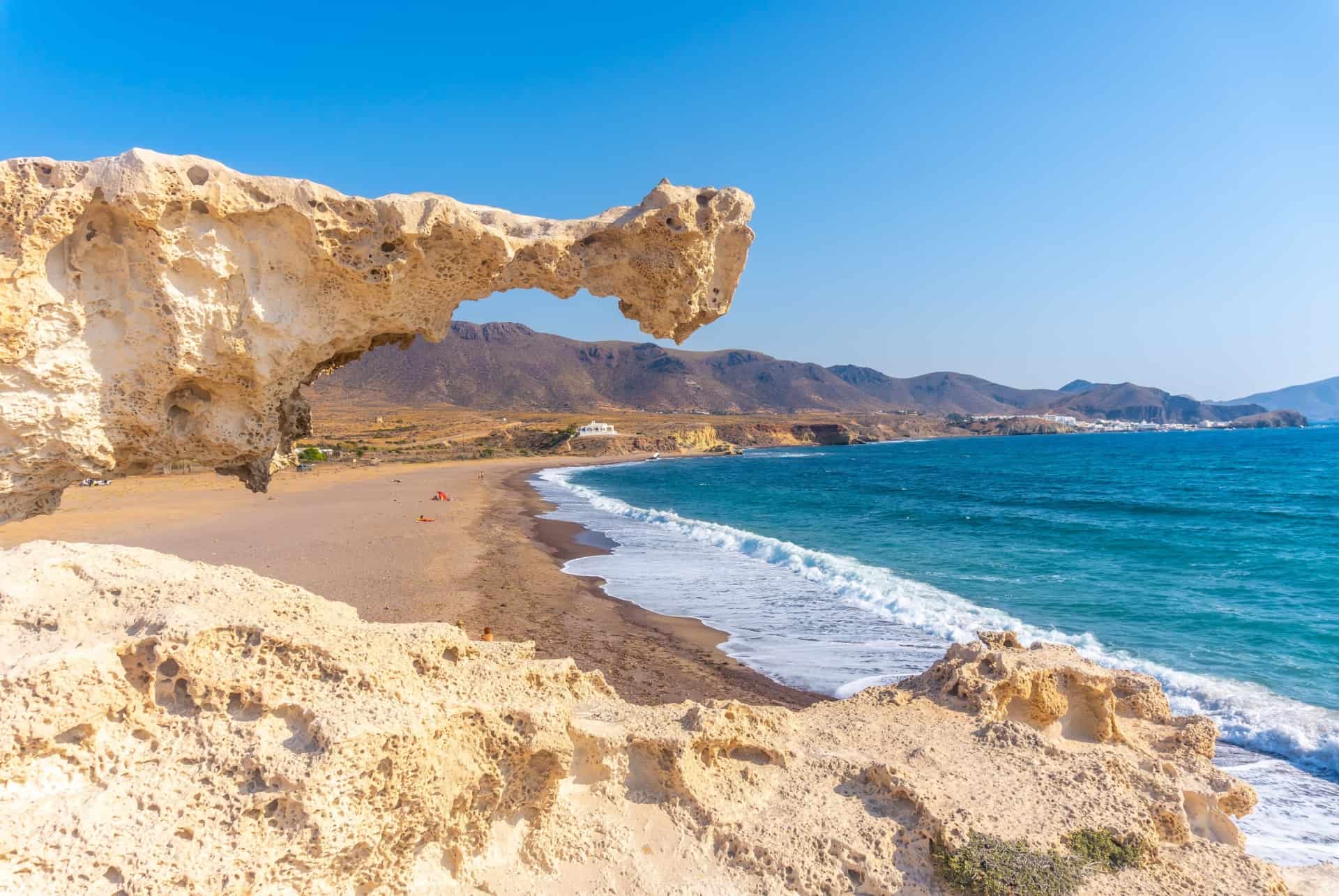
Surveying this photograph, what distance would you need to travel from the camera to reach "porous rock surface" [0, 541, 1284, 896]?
3.55 meters

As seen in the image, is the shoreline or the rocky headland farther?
the shoreline

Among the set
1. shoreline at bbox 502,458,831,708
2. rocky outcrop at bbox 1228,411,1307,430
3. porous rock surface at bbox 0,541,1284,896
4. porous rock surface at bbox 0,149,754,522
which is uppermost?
rocky outcrop at bbox 1228,411,1307,430

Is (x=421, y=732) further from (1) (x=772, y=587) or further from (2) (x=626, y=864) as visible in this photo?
(1) (x=772, y=587)

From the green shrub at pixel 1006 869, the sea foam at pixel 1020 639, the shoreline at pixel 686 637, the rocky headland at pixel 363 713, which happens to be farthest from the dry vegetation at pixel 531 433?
the green shrub at pixel 1006 869

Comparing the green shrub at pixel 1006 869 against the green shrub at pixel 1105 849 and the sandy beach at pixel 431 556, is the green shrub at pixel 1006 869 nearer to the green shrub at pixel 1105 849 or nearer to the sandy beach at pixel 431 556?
the green shrub at pixel 1105 849

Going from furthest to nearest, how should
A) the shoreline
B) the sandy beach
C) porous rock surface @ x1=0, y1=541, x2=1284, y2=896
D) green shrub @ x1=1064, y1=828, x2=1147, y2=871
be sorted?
the sandy beach → the shoreline → green shrub @ x1=1064, y1=828, x2=1147, y2=871 → porous rock surface @ x1=0, y1=541, x2=1284, y2=896

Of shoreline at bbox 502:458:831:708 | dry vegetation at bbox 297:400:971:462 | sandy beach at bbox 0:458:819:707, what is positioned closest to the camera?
shoreline at bbox 502:458:831:708

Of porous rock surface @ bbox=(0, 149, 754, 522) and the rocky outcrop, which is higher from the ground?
the rocky outcrop

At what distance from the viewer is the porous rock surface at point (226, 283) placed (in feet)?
16.3

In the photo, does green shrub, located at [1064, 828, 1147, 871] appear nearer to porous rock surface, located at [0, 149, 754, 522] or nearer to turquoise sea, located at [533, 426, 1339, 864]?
turquoise sea, located at [533, 426, 1339, 864]

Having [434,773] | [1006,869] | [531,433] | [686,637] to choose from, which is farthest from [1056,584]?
[531,433]

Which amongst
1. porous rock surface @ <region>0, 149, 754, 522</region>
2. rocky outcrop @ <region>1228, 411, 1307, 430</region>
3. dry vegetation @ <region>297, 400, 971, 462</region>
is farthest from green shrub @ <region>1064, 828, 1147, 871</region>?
rocky outcrop @ <region>1228, 411, 1307, 430</region>

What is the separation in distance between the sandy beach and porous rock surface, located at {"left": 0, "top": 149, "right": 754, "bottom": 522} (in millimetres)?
5953

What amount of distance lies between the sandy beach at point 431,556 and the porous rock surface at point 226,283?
595cm
